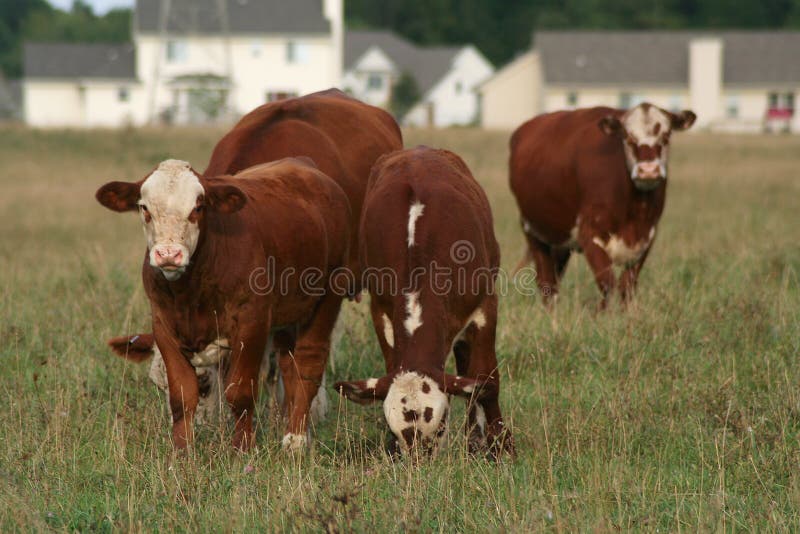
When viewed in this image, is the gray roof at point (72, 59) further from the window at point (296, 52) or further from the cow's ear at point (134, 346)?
the cow's ear at point (134, 346)

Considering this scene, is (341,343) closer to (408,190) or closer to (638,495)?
(408,190)

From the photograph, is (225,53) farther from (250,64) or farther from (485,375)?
(485,375)

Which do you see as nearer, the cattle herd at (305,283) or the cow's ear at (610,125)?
the cattle herd at (305,283)

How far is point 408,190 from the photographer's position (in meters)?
6.16

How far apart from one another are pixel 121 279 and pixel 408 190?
492 centimetres

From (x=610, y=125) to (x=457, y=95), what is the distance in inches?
2974

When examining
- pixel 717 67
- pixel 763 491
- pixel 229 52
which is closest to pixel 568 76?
pixel 717 67

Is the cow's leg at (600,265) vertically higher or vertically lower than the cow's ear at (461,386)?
higher

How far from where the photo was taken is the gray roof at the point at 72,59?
7094 cm

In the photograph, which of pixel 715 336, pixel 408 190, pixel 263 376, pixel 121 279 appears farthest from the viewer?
pixel 121 279

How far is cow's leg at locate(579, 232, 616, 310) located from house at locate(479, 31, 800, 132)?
60736 millimetres

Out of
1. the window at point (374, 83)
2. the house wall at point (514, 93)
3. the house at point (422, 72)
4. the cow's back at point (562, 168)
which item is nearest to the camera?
the cow's back at point (562, 168)

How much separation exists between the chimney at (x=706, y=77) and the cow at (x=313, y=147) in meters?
63.9

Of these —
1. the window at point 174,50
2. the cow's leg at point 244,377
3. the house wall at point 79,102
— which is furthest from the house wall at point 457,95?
the cow's leg at point 244,377
